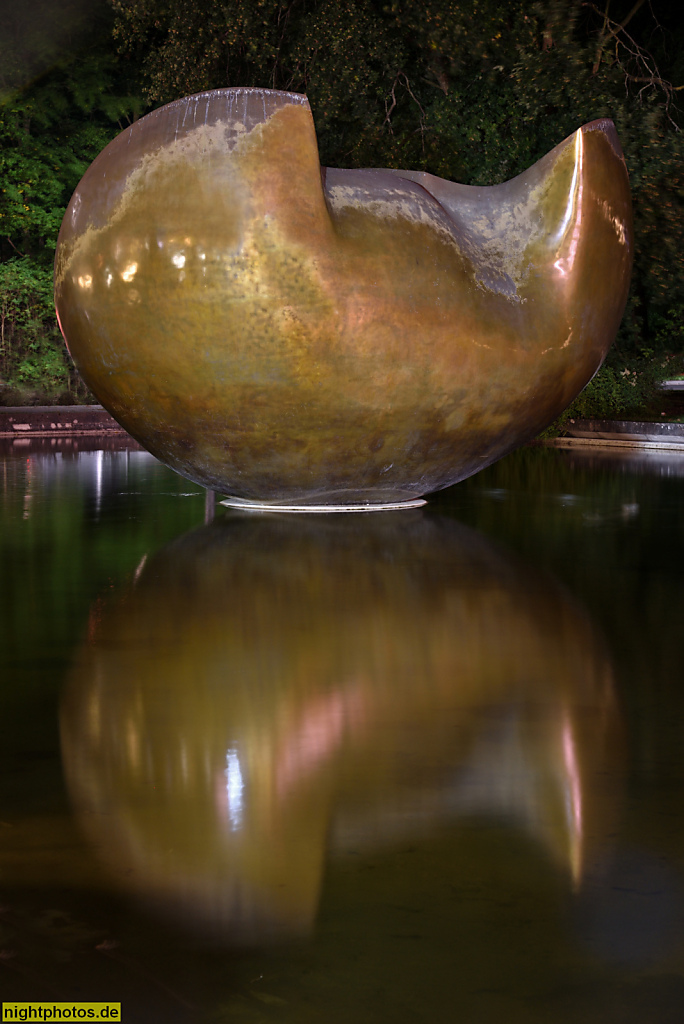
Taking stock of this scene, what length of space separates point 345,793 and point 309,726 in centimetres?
64

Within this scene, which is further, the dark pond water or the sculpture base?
the sculpture base

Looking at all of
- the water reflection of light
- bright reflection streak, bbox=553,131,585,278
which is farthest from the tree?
bright reflection streak, bbox=553,131,585,278

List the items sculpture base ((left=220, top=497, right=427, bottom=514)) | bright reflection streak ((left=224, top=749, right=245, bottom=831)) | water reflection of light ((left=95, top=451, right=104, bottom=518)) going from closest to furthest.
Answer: bright reflection streak ((left=224, top=749, right=245, bottom=831)), sculpture base ((left=220, top=497, right=427, bottom=514)), water reflection of light ((left=95, top=451, right=104, bottom=518))

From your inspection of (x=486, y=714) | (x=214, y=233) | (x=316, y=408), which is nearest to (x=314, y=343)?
(x=316, y=408)

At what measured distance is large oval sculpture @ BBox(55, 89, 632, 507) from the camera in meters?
Result: 8.09

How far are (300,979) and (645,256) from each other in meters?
15.6

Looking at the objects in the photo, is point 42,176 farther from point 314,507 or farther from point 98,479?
point 314,507

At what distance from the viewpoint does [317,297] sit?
813 centimetres

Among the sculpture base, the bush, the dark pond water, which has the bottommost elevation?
the sculpture base

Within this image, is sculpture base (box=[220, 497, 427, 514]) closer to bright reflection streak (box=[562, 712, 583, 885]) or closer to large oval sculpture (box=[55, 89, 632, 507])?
large oval sculpture (box=[55, 89, 632, 507])

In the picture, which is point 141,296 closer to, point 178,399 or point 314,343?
point 178,399

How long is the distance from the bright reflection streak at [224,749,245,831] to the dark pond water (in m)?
0.01

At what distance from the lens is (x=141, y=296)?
8.26 meters

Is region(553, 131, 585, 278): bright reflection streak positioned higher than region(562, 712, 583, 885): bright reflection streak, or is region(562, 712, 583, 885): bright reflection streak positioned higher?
region(553, 131, 585, 278): bright reflection streak
